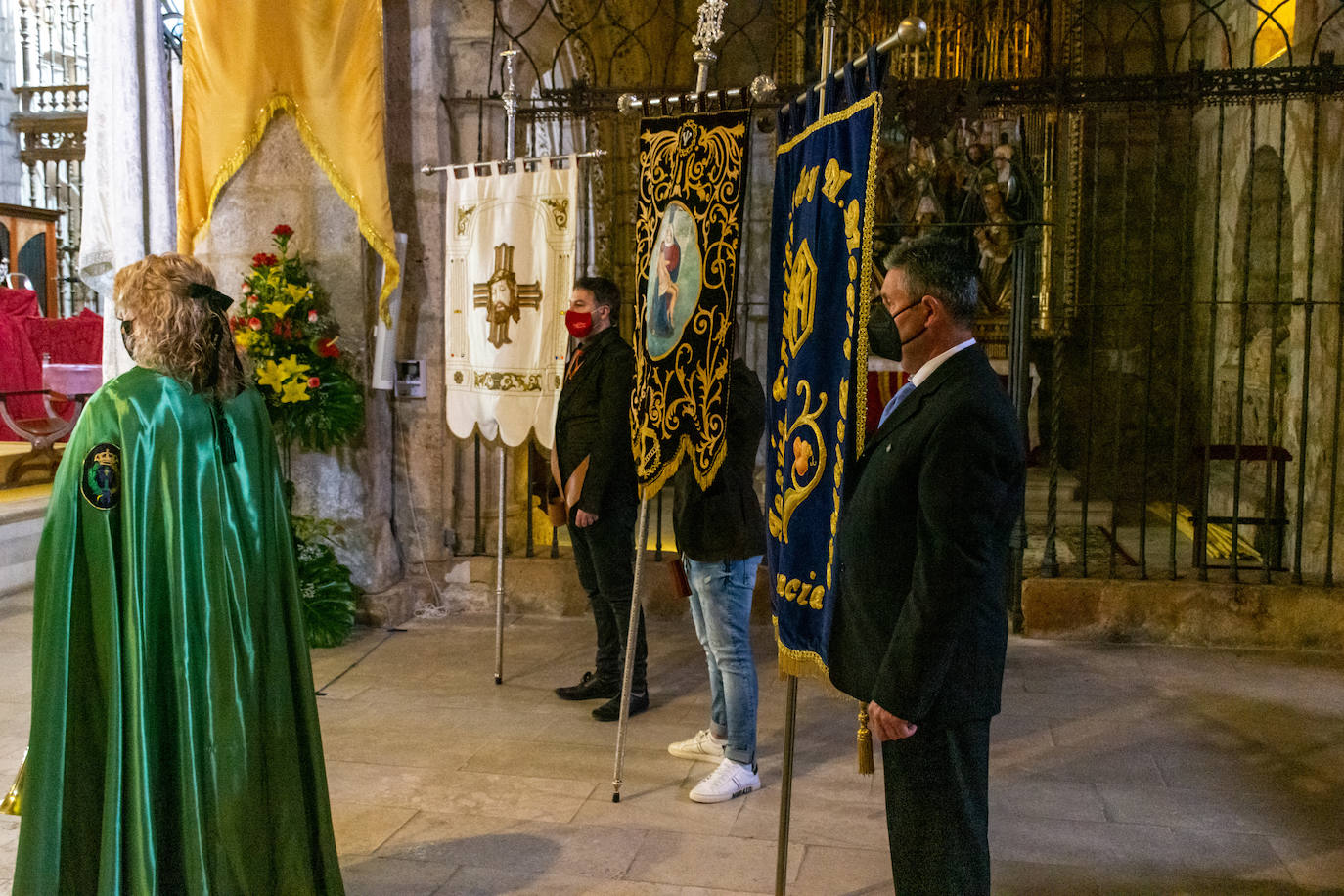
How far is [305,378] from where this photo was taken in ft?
18.2

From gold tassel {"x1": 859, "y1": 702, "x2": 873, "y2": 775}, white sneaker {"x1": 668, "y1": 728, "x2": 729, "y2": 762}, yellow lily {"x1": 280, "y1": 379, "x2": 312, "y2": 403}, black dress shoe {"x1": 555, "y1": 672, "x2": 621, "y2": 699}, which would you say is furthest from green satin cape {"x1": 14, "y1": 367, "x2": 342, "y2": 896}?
yellow lily {"x1": 280, "y1": 379, "x2": 312, "y2": 403}

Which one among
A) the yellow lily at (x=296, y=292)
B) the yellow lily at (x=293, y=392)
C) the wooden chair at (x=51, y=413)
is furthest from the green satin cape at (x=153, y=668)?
the wooden chair at (x=51, y=413)

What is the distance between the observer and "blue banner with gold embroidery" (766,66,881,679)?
2.49 m

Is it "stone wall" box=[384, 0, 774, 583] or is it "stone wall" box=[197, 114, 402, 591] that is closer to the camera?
"stone wall" box=[197, 114, 402, 591]

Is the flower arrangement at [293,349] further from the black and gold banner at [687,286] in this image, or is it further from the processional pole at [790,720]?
the processional pole at [790,720]

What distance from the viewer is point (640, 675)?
4.64m

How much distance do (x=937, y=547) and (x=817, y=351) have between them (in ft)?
1.98

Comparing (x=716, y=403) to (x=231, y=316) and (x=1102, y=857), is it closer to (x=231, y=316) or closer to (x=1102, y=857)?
(x=1102, y=857)

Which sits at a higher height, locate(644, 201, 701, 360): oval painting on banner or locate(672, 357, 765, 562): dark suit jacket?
locate(644, 201, 701, 360): oval painting on banner

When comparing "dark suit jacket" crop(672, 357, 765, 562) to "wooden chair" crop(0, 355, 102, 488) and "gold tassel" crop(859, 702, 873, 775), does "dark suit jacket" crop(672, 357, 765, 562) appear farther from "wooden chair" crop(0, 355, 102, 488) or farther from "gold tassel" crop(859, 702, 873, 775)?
"wooden chair" crop(0, 355, 102, 488)

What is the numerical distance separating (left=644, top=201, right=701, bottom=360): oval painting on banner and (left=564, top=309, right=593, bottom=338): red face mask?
3.01 feet

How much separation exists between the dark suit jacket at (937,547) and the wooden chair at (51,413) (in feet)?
23.6

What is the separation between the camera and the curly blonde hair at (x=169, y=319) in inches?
99.0

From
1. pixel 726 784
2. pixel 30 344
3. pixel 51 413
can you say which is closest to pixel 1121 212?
pixel 726 784
